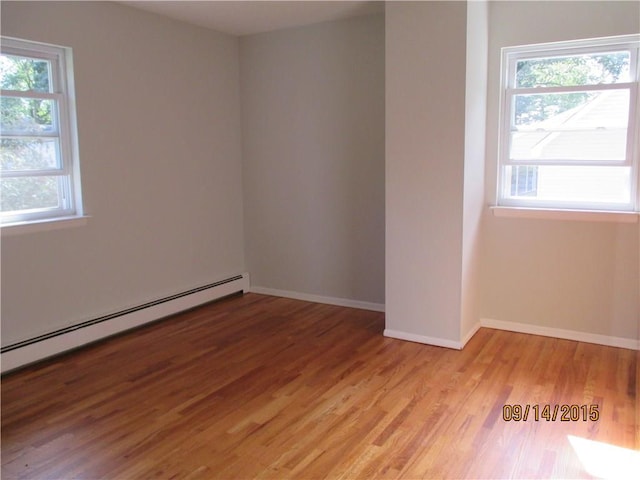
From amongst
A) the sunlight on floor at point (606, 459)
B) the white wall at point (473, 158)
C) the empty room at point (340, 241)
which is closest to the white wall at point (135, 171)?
the empty room at point (340, 241)

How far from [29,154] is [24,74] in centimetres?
53

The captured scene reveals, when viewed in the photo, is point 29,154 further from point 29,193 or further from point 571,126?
point 571,126

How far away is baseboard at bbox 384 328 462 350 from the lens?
13.1ft

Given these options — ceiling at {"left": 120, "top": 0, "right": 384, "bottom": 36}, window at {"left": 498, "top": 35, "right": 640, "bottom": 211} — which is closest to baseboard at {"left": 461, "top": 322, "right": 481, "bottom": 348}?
window at {"left": 498, "top": 35, "right": 640, "bottom": 211}

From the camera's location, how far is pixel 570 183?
13.5ft

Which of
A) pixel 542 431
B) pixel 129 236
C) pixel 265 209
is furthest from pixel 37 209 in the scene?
pixel 542 431

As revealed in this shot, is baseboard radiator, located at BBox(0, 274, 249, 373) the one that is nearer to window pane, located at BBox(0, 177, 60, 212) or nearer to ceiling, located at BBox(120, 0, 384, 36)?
window pane, located at BBox(0, 177, 60, 212)

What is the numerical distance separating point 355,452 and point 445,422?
22.6 inches

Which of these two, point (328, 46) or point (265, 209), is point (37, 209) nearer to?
point (265, 209)

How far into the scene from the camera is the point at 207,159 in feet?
16.8

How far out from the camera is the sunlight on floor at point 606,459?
8.18 feet

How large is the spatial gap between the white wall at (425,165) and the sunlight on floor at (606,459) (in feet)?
4.41
